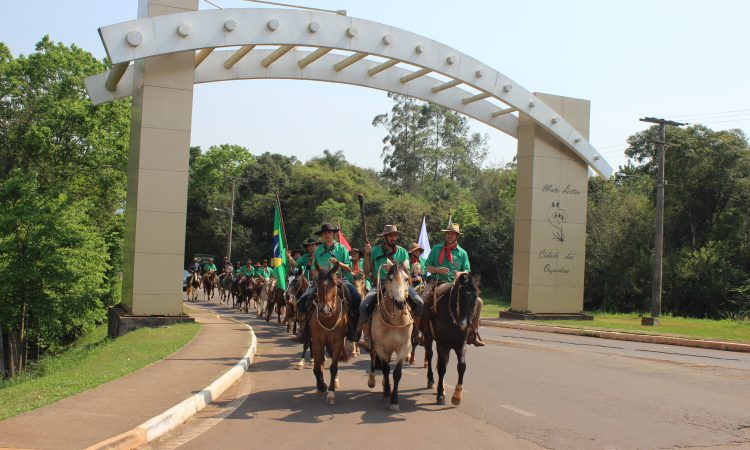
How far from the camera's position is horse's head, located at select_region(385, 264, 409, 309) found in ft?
29.0

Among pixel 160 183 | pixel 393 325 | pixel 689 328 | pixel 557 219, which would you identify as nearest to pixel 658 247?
pixel 689 328

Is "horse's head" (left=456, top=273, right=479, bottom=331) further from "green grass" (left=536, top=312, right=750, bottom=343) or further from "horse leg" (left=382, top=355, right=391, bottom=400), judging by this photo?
"green grass" (left=536, top=312, right=750, bottom=343)

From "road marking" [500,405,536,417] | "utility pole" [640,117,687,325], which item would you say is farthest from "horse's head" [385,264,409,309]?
"utility pole" [640,117,687,325]

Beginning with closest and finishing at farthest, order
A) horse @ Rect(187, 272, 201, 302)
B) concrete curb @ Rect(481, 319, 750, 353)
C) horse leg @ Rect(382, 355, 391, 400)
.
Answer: horse leg @ Rect(382, 355, 391, 400), concrete curb @ Rect(481, 319, 750, 353), horse @ Rect(187, 272, 201, 302)

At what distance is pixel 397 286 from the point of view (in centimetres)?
889

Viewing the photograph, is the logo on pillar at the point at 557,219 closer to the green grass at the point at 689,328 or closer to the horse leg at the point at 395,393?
the green grass at the point at 689,328

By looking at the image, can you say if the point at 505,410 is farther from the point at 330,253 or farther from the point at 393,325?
the point at 330,253

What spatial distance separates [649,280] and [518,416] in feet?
108

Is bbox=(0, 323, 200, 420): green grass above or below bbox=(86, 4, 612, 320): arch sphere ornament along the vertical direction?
below

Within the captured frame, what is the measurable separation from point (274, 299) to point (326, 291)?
1428 cm

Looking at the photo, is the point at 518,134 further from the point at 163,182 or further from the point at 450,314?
the point at 450,314

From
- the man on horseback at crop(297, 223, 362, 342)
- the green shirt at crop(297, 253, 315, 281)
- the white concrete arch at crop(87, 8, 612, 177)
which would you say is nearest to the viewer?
the man on horseback at crop(297, 223, 362, 342)

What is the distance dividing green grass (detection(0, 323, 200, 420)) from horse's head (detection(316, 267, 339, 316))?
342 cm

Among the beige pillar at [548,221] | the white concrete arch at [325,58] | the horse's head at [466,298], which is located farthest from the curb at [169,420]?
the beige pillar at [548,221]
